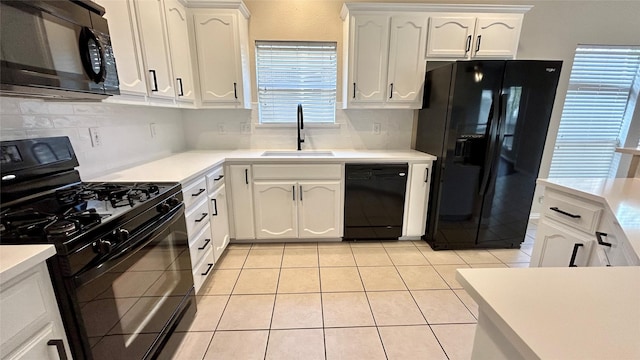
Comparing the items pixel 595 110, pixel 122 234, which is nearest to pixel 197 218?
pixel 122 234

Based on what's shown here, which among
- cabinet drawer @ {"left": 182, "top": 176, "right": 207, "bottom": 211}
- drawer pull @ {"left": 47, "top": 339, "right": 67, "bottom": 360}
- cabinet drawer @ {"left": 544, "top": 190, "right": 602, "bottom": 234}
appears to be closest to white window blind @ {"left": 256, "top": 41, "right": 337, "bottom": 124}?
cabinet drawer @ {"left": 182, "top": 176, "right": 207, "bottom": 211}

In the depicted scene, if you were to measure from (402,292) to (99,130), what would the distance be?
2.37 metres

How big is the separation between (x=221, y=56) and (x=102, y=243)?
6.93ft

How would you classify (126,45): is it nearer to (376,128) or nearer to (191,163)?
(191,163)

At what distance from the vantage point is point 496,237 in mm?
2674

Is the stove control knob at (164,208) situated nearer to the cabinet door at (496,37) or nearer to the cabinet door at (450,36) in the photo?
the cabinet door at (450,36)

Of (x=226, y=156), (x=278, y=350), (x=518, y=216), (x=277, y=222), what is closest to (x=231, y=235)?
(x=277, y=222)

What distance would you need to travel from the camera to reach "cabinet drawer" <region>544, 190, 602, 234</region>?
129cm

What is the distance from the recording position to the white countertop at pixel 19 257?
27.5 inches

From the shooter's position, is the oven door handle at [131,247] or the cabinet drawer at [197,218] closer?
the oven door handle at [131,247]

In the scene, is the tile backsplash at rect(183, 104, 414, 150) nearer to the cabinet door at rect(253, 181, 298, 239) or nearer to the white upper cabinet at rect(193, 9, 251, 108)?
the white upper cabinet at rect(193, 9, 251, 108)

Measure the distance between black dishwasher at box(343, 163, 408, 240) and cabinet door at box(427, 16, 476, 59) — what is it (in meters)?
1.16

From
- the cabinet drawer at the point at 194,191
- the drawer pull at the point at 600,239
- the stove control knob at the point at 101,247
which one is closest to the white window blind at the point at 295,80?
the cabinet drawer at the point at 194,191

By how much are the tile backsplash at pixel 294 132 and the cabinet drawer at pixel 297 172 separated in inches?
24.5
